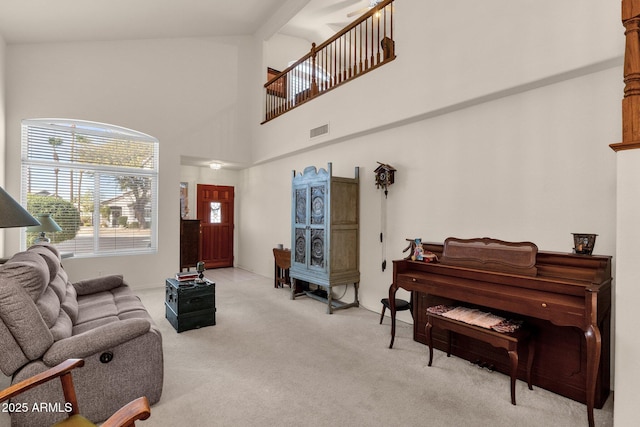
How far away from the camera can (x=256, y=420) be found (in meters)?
2.06

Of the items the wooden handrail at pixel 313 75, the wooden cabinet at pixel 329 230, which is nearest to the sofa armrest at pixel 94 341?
the wooden cabinet at pixel 329 230

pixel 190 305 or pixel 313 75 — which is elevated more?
pixel 313 75

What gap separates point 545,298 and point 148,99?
248 inches

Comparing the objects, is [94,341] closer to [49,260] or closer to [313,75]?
[49,260]

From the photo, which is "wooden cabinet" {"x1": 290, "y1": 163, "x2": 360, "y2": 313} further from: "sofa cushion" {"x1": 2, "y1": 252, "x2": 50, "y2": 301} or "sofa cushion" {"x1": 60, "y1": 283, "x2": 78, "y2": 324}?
"sofa cushion" {"x1": 2, "y1": 252, "x2": 50, "y2": 301}

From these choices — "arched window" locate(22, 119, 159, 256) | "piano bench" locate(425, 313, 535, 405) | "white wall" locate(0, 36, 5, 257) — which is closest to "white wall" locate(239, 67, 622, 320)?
"piano bench" locate(425, 313, 535, 405)

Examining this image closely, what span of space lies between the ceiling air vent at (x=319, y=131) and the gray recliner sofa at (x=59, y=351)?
11.7 ft

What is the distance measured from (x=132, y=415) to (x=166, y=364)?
1977 millimetres

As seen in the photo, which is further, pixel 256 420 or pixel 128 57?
pixel 128 57

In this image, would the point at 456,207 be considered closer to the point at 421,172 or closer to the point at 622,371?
the point at 421,172

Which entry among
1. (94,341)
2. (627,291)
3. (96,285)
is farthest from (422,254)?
(96,285)

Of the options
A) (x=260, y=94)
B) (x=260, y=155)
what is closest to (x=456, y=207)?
(x=260, y=155)

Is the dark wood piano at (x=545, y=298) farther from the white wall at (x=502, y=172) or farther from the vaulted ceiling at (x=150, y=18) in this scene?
the vaulted ceiling at (x=150, y=18)

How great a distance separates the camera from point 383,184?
4078mm
